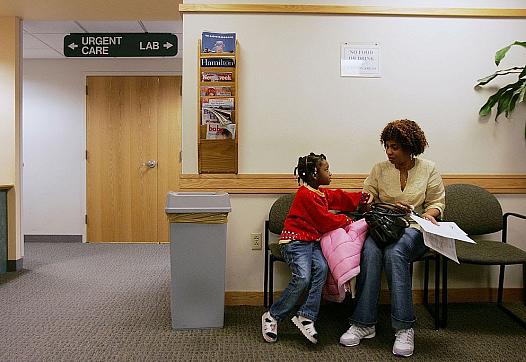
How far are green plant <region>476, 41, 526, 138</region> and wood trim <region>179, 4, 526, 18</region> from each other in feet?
0.89

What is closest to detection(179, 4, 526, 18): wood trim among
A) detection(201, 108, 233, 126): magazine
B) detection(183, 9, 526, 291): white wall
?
detection(183, 9, 526, 291): white wall

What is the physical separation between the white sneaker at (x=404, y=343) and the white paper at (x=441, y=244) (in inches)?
16.8

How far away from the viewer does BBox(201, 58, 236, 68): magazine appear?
10.8 feet

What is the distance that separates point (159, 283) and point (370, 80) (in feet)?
7.39

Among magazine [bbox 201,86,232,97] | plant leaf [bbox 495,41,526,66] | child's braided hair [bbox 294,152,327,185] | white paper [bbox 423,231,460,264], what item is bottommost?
white paper [bbox 423,231,460,264]

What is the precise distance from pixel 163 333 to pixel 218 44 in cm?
178

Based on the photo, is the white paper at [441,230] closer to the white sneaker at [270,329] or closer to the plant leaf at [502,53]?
the white sneaker at [270,329]

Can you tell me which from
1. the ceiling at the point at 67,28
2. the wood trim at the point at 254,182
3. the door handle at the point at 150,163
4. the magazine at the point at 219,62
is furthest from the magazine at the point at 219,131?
the door handle at the point at 150,163

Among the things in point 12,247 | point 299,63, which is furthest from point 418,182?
point 12,247

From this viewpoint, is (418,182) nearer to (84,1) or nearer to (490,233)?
(490,233)

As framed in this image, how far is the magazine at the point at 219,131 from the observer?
332 centimetres

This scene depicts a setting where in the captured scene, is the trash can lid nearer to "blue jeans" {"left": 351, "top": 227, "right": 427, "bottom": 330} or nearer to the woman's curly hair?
"blue jeans" {"left": 351, "top": 227, "right": 427, "bottom": 330}

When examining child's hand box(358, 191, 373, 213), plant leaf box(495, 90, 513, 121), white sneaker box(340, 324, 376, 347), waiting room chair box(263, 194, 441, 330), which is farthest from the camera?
plant leaf box(495, 90, 513, 121)

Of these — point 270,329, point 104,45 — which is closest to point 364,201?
point 270,329
